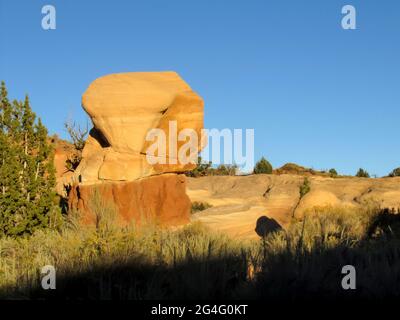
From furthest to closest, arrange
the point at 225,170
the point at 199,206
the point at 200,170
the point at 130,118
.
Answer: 1. the point at 225,170
2. the point at 200,170
3. the point at 199,206
4. the point at 130,118

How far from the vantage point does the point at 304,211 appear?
2441cm

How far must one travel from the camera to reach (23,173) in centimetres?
1450

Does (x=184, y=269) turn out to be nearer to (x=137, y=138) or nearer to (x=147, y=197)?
(x=147, y=197)

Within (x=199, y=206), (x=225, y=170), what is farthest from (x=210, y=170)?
(x=199, y=206)

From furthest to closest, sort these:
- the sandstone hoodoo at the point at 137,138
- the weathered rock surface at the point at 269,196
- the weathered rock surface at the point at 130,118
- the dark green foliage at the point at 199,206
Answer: the dark green foliage at the point at 199,206 < the weathered rock surface at the point at 269,196 < the weathered rock surface at the point at 130,118 < the sandstone hoodoo at the point at 137,138

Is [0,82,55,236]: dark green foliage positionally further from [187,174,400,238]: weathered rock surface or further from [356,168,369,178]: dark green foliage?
[356,168,369,178]: dark green foliage

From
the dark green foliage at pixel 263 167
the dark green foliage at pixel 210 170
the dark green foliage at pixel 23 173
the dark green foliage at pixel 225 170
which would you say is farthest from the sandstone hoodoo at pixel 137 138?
the dark green foliage at pixel 225 170

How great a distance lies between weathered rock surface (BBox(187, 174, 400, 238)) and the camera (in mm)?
24828

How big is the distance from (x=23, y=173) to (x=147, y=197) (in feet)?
23.8

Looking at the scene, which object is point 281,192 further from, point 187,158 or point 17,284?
point 17,284

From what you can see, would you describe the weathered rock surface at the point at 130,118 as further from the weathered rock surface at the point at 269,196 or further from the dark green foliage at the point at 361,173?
the dark green foliage at the point at 361,173

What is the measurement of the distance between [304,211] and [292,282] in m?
18.6

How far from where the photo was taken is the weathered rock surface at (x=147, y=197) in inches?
798

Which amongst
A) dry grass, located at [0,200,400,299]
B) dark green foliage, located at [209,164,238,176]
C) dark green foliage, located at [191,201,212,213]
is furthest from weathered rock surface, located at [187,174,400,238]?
dark green foliage, located at [209,164,238,176]
